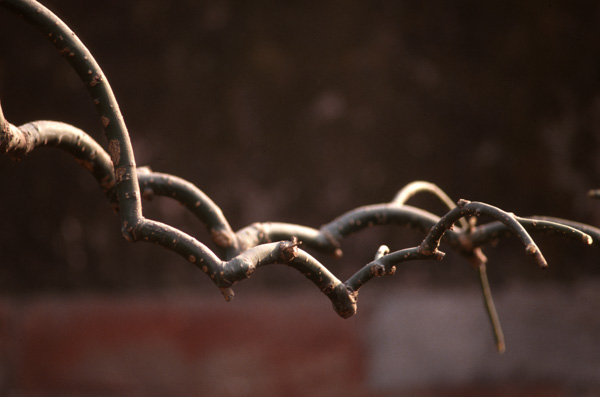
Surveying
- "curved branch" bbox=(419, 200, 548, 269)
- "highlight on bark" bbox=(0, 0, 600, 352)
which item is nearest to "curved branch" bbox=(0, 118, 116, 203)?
"highlight on bark" bbox=(0, 0, 600, 352)

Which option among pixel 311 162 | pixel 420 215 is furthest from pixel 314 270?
pixel 311 162

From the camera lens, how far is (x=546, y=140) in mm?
617

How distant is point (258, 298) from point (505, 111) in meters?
0.31

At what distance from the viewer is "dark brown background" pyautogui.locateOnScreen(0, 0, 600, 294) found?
617 mm

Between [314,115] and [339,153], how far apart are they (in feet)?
0.15

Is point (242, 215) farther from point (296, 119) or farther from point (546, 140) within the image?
point (546, 140)

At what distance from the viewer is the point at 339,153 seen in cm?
63

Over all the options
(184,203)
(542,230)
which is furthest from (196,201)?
(542,230)

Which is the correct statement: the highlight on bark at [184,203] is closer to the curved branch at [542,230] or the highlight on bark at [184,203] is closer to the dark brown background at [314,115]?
the curved branch at [542,230]

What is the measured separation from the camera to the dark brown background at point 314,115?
62 cm

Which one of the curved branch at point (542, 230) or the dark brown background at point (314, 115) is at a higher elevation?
the dark brown background at point (314, 115)

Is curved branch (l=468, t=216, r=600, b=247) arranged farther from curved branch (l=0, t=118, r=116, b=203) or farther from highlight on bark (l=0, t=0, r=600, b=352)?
curved branch (l=0, t=118, r=116, b=203)

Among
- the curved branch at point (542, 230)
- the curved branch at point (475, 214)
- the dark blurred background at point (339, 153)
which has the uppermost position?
the dark blurred background at point (339, 153)

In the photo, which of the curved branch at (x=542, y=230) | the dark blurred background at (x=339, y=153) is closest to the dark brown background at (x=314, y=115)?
the dark blurred background at (x=339, y=153)
